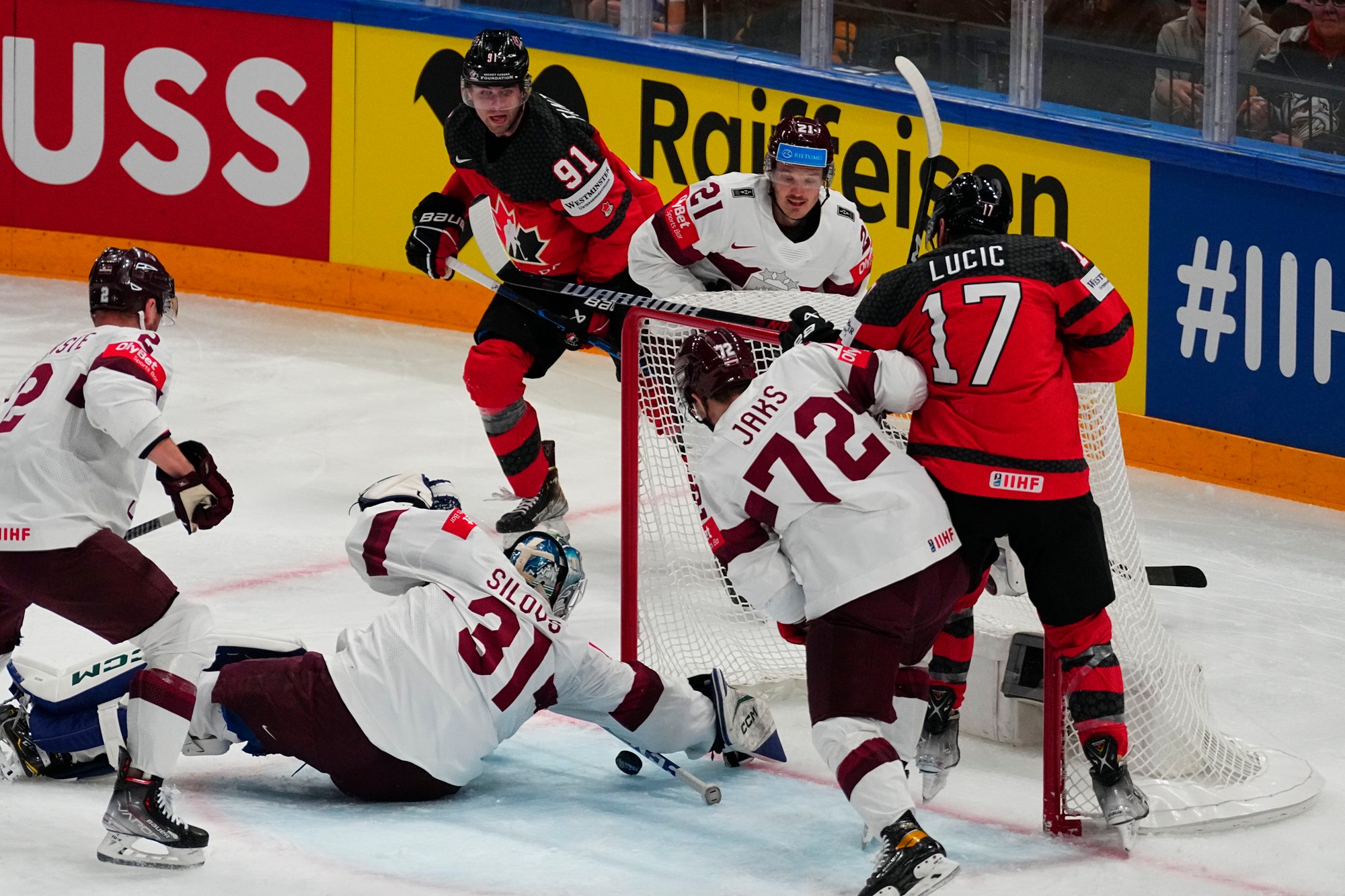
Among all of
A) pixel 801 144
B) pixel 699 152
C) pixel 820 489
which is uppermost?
pixel 801 144

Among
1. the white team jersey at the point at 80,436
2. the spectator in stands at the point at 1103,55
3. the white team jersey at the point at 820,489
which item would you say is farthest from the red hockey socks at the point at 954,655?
the spectator in stands at the point at 1103,55

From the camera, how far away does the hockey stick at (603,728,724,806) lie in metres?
3.81

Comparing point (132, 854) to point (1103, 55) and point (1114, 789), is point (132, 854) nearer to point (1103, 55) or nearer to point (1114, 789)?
point (1114, 789)

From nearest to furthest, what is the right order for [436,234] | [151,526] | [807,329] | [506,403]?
[807,329] < [151,526] < [506,403] < [436,234]

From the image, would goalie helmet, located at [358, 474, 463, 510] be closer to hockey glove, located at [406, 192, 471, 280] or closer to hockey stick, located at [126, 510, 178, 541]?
hockey stick, located at [126, 510, 178, 541]

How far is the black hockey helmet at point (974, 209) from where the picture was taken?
3.64m

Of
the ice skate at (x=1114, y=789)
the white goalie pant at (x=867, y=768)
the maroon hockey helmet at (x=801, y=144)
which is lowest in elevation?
the ice skate at (x=1114, y=789)

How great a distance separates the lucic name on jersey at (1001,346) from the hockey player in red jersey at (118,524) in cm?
125

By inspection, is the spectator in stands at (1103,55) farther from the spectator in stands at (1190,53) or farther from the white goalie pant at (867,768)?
the white goalie pant at (867,768)

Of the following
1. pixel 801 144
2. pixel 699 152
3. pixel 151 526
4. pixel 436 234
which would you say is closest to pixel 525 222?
pixel 436 234

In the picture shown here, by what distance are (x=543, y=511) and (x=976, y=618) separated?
1616 mm

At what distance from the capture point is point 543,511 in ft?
18.2

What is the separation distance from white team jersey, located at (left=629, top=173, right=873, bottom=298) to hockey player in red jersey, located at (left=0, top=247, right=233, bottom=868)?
5.52ft

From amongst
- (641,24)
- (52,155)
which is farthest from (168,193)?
(641,24)
